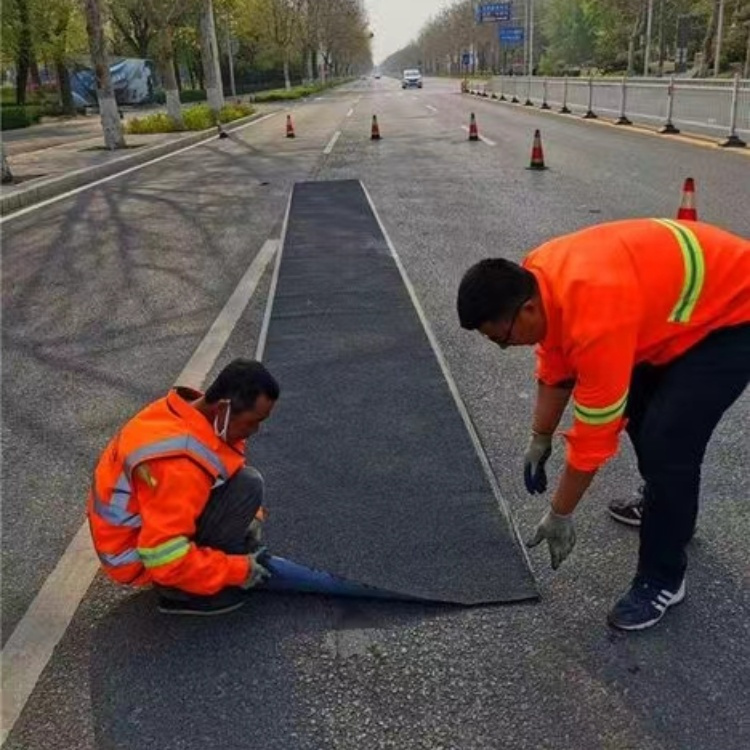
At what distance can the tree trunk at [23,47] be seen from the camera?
117 feet

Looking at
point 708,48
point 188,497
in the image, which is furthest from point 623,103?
point 708,48

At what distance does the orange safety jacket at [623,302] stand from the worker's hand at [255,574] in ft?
3.37

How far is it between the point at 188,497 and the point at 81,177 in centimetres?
1366

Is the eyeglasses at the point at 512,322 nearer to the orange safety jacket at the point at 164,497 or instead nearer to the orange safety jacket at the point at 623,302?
the orange safety jacket at the point at 623,302

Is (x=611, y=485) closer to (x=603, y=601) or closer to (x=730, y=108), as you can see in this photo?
(x=603, y=601)

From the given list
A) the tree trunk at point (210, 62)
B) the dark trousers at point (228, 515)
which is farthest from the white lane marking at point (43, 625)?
the tree trunk at point (210, 62)

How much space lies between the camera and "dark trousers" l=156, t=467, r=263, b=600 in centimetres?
258

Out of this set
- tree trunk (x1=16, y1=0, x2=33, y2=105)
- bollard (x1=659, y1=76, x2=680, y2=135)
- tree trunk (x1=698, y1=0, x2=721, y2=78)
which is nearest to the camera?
bollard (x1=659, y1=76, x2=680, y2=135)

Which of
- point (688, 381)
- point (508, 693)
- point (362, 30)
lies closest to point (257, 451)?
point (508, 693)

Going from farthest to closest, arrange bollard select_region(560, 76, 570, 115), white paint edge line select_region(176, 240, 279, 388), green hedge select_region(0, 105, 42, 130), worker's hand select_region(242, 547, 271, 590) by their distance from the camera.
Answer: green hedge select_region(0, 105, 42, 130) → bollard select_region(560, 76, 570, 115) → white paint edge line select_region(176, 240, 279, 388) → worker's hand select_region(242, 547, 271, 590)

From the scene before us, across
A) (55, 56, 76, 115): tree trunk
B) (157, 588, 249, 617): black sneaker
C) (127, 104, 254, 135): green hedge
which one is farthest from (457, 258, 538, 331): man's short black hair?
(55, 56, 76, 115): tree trunk

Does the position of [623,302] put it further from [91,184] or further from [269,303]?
[91,184]

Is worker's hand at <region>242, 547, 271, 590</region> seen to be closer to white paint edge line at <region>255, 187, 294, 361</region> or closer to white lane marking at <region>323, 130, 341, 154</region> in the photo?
white paint edge line at <region>255, 187, 294, 361</region>

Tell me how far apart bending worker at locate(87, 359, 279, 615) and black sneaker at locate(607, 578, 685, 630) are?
3.55ft
